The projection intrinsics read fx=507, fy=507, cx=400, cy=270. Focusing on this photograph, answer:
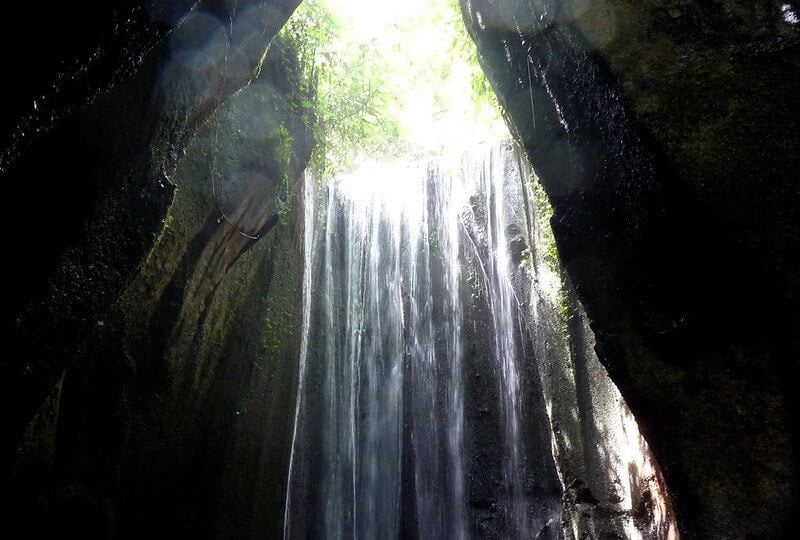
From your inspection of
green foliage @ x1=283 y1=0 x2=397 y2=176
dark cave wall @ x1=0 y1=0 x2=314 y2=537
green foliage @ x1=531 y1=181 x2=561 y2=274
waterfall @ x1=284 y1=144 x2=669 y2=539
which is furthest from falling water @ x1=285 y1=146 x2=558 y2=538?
dark cave wall @ x1=0 y1=0 x2=314 y2=537

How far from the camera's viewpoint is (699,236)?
2.48m

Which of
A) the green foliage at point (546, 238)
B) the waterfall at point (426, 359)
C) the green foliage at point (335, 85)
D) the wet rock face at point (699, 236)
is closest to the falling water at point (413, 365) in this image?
the waterfall at point (426, 359)

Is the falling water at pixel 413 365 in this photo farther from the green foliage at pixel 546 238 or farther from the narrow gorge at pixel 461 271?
the green foliage at pixel 546 238

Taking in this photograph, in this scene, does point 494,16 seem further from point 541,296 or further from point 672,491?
point 541,296

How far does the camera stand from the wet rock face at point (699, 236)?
219 cm

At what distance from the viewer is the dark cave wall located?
284cm

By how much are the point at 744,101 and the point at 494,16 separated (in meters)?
2.47

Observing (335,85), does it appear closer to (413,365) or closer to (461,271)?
(461,271)

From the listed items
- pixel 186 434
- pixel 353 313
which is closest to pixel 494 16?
pixel 186 434

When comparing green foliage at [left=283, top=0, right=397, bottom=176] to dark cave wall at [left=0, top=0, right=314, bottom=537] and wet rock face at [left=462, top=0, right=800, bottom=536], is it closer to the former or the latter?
dark cave wall at [left=0, top=0, right=314, bottom=537]

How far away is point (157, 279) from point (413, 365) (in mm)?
7191

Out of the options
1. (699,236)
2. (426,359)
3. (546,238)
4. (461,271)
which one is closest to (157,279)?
(699,236)

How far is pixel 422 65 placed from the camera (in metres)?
8.86

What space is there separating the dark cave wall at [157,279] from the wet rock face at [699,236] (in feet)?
8.48
